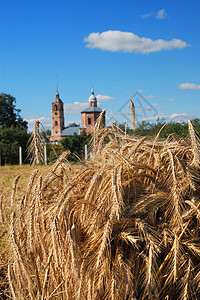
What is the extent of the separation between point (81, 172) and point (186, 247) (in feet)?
3.01

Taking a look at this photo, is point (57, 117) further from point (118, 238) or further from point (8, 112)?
point (118, 238)

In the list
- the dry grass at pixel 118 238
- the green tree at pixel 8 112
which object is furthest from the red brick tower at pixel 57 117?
the dry grass at pixel 118 238

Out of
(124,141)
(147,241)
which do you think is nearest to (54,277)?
(147,241)

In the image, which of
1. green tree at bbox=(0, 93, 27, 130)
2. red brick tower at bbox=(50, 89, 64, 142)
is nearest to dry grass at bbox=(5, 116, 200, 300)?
green tree at bbox=(0, 93, 27, 130)

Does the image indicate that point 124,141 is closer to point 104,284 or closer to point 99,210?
point 99,210

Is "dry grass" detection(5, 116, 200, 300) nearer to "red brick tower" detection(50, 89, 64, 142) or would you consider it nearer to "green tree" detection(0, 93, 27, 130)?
"green tree" detection(0, 93, 27, 130)

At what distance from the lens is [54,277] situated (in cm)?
185

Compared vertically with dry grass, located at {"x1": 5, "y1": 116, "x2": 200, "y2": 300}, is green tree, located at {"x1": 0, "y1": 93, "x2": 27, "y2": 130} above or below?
above

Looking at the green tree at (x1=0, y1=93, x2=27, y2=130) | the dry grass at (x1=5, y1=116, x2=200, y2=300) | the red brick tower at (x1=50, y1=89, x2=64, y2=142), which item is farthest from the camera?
the red brick tower at (x1=50, y1=89, x2=64, y2=142)

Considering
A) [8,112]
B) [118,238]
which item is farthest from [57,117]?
[118,238]

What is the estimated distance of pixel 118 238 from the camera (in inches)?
70.1

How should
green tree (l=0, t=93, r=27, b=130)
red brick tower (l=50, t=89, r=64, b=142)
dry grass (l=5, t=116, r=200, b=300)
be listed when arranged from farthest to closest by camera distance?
red brick tower (l=50, t=89, r=64, b=142)
green tree (l=0, t=93, r=27, b=130)
dry grass (l=5, t=116, r=200, b=300)

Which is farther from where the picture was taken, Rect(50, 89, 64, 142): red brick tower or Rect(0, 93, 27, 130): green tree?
Rect(50, 89, 64, 142): red brick tower

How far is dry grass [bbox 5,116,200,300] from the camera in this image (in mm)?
1660
